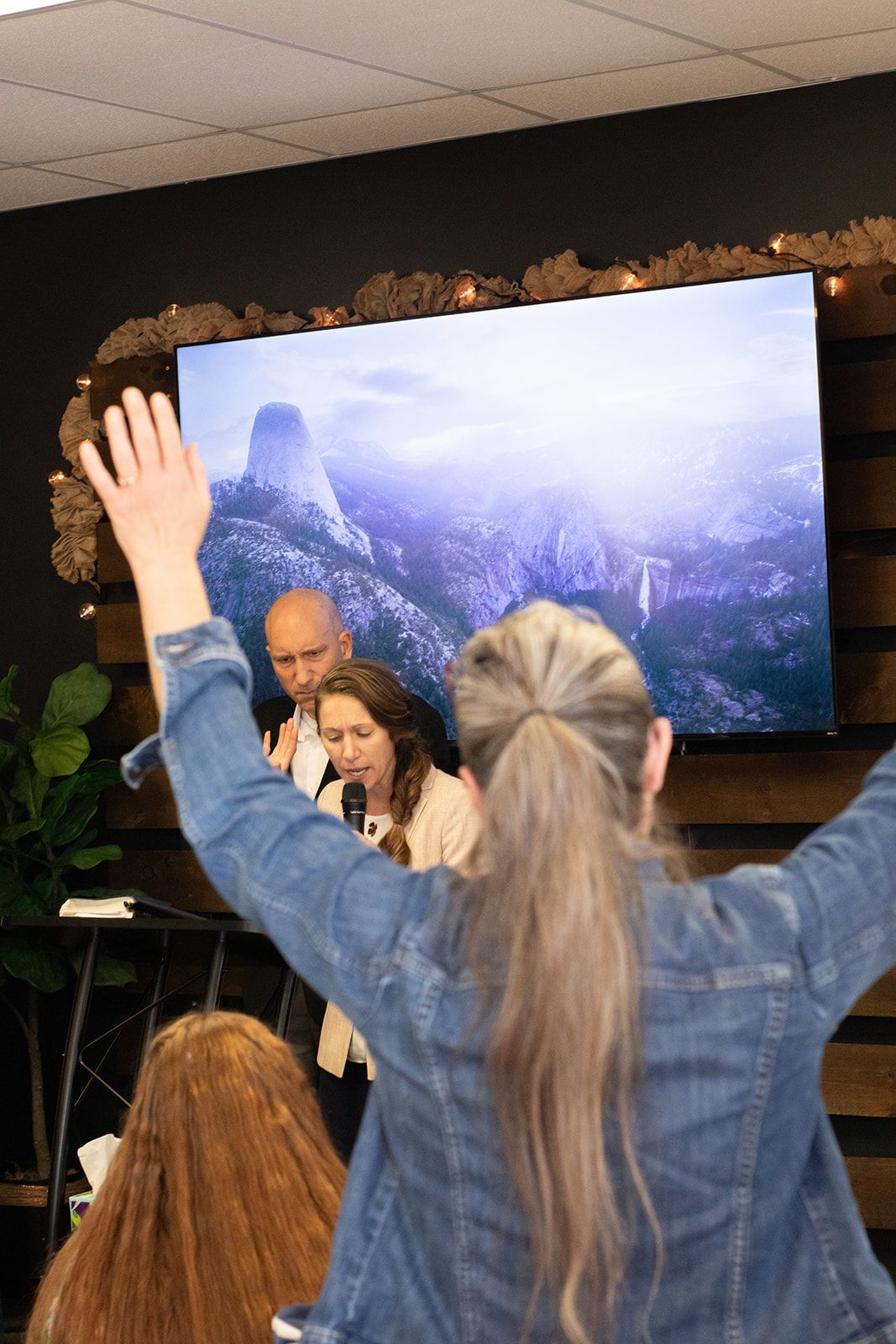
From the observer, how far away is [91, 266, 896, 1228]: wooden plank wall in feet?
12.8

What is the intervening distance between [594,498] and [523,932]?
313 centimetres

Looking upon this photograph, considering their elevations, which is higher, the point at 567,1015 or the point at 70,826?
the point at 567,1015

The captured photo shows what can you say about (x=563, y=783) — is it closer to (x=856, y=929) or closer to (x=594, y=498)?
(x=856, y=929)

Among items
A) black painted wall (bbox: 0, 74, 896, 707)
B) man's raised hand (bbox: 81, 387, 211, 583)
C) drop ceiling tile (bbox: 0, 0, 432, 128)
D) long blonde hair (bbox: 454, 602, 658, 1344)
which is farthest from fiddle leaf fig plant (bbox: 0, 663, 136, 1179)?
long blonde hair (bbox: 454, 602, 658, 1344)

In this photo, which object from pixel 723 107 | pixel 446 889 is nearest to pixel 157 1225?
pixel 446 889

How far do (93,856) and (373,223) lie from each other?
1.99 metres

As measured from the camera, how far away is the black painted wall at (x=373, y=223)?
3.99 metres

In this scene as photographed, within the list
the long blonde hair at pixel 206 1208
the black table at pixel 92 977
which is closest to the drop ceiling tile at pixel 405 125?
the black table at pixel 92 977

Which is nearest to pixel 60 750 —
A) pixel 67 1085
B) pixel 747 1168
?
pixel 67 1085

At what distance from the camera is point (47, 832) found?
4.43 metres

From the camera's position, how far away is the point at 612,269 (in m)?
4.16

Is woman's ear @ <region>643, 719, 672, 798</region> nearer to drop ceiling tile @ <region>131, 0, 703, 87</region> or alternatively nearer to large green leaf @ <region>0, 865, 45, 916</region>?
drop ceiling tile @ <region>131, 0, 703, 87</region>

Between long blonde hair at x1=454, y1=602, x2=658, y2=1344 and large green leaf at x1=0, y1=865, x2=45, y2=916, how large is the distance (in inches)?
138

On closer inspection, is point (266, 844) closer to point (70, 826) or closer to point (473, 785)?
point (473, 785)
